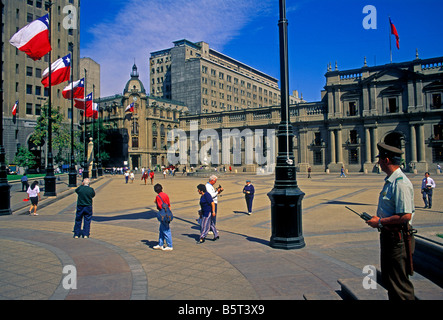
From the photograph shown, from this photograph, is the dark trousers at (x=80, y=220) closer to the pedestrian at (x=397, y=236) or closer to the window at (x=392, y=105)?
the pedestrian at (x=397, y=236)

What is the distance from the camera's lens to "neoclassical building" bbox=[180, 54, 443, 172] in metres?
48.4

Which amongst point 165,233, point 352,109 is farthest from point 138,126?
point 165,233

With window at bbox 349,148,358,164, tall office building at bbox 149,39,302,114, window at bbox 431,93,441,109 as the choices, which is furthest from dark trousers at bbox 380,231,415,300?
tall office building at bbox 149,39,302,114

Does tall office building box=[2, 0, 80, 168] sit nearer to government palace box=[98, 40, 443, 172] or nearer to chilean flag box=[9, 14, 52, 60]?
government palace box=[98, 40, 443, 172]

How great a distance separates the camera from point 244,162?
6284 cm

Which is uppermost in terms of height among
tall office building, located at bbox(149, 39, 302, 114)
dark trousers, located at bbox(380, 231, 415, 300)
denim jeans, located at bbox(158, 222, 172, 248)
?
tall office building, located at bbox(149, 39, 302, 114)

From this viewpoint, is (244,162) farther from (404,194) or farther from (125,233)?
(404,194)

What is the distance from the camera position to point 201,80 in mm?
86500

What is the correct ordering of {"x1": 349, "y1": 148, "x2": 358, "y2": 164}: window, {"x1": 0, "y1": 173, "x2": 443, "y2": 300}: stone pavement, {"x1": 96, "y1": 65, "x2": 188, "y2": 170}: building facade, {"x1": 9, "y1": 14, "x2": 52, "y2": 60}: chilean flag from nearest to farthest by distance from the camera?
{"x1": 0, "y1": 173, "x2": 443, "y2": 300}: stone pavement < {"x1": 9, "y1": 14, "x2": 52, "y2": 60}: chilean flag < {"x1": 349, "y1": 148, "x2": 358, "y2": 164}: window < {"x1": 96, "y1": 65, "x2": 188, "y2": 170}: building facade

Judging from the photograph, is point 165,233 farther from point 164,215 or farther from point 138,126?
point 138,126

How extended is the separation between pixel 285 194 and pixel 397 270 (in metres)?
3.99

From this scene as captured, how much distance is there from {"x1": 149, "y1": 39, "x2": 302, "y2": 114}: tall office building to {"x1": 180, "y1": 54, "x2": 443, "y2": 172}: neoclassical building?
102 feet

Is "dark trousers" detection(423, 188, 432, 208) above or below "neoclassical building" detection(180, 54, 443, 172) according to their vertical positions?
below
